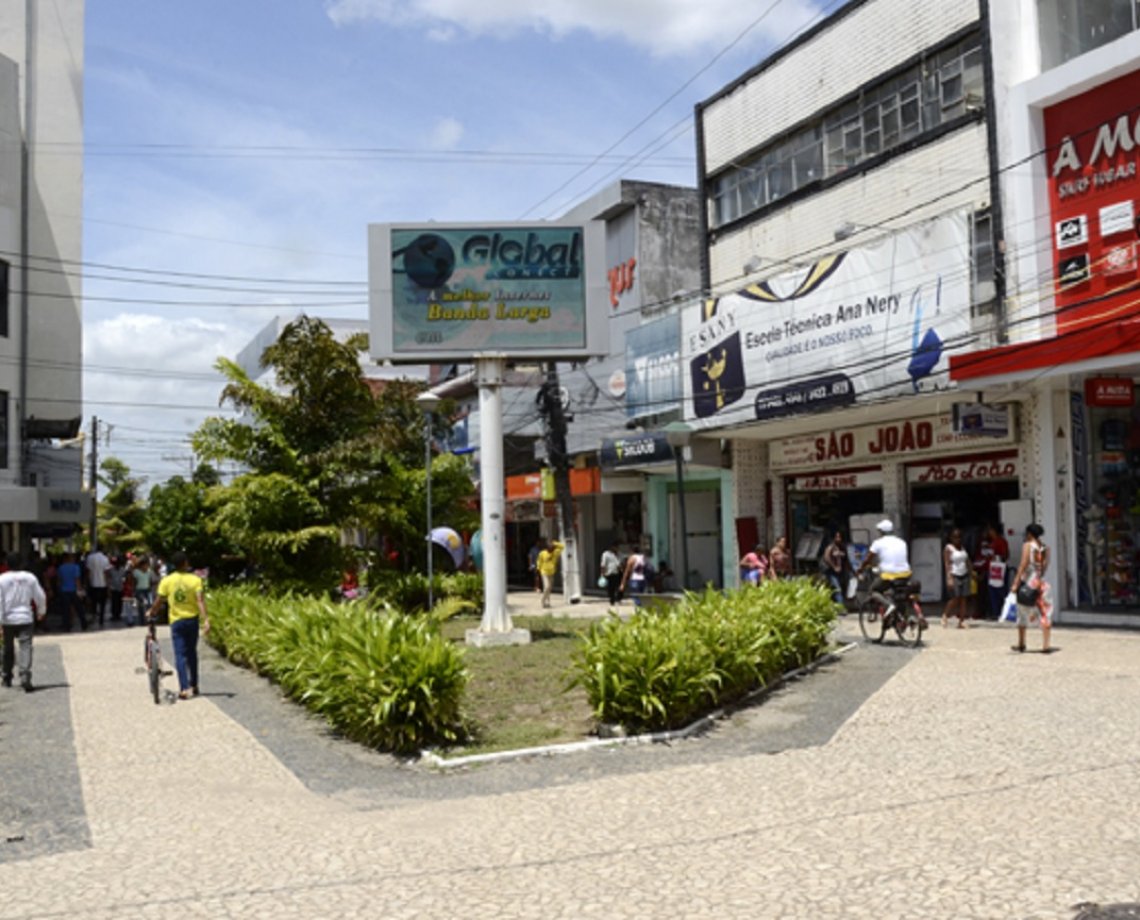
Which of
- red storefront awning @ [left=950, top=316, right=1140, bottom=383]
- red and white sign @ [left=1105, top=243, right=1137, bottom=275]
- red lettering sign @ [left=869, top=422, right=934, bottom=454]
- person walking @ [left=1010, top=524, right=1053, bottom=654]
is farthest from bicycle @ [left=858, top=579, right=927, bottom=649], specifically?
red lettering sign @ [left=869, top=422, right=934, bottom=454]

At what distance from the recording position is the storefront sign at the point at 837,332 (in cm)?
2044

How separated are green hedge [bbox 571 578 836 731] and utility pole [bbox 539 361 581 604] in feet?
51.7

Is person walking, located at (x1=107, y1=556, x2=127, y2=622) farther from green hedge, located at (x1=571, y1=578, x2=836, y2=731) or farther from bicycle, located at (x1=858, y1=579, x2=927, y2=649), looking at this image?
green hedge, located at (x1=571, y1=578, x2=836, y2=731)

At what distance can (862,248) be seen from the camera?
22.4m

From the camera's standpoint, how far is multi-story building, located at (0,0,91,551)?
30.9 m

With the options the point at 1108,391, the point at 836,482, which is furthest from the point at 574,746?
the point at 836,482

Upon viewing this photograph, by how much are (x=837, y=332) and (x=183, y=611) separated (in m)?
13.9

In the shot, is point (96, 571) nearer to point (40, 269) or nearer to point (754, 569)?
point (40, 269)

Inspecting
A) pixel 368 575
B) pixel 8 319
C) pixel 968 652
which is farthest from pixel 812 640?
pixel 8 319

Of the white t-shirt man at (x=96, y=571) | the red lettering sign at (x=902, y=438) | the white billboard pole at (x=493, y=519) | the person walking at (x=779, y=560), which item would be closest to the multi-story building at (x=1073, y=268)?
the red lettering sign at (x=902, y=438)

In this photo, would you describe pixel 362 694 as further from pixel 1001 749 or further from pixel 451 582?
pixel 451 582

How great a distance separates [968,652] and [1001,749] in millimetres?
6647

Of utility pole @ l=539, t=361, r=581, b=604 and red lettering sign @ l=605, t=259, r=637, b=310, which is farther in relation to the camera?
red lettering sign @ l=605, t=259, r=637, b=310

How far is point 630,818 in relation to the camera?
7.54 meters
